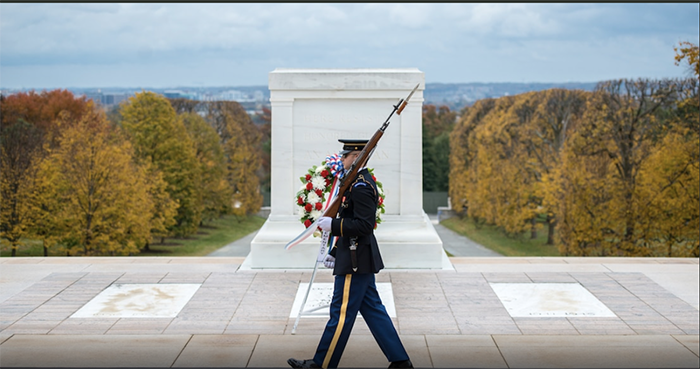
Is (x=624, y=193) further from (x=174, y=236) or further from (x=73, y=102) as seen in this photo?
(x=73, y=102)

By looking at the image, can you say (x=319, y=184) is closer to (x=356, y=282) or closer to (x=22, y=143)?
(x=356, y=282)

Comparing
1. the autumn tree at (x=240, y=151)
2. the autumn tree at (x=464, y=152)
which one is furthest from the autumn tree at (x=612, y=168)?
the autumn tree at (x=240, y=151)

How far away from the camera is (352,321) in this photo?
18.1ft

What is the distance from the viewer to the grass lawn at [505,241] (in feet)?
113

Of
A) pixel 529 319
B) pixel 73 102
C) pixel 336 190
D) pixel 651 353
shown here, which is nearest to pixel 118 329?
pixel 336 190

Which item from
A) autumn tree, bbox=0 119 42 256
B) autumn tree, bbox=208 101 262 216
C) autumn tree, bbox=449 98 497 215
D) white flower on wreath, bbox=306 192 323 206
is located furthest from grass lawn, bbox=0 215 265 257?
white flower on wreath, bbox=306 192 323 206

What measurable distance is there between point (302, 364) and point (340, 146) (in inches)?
165

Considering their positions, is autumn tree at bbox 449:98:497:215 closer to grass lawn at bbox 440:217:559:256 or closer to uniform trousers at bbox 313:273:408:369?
grass lawn at bbox 440:217:559:256

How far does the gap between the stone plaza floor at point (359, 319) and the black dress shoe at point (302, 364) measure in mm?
200

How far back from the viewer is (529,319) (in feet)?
23.5

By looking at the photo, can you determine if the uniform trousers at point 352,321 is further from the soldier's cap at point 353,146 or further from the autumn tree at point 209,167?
the autumn tree at point 209,167

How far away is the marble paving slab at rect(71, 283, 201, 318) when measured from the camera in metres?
A: 7.32

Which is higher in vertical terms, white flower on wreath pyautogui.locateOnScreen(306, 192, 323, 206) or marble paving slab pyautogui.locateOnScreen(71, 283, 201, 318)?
white flower on wreath pyautogui.locateOnScreen(306, 192, 323, 206)

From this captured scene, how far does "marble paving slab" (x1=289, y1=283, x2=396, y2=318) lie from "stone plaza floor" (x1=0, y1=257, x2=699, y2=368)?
84 millimetres
